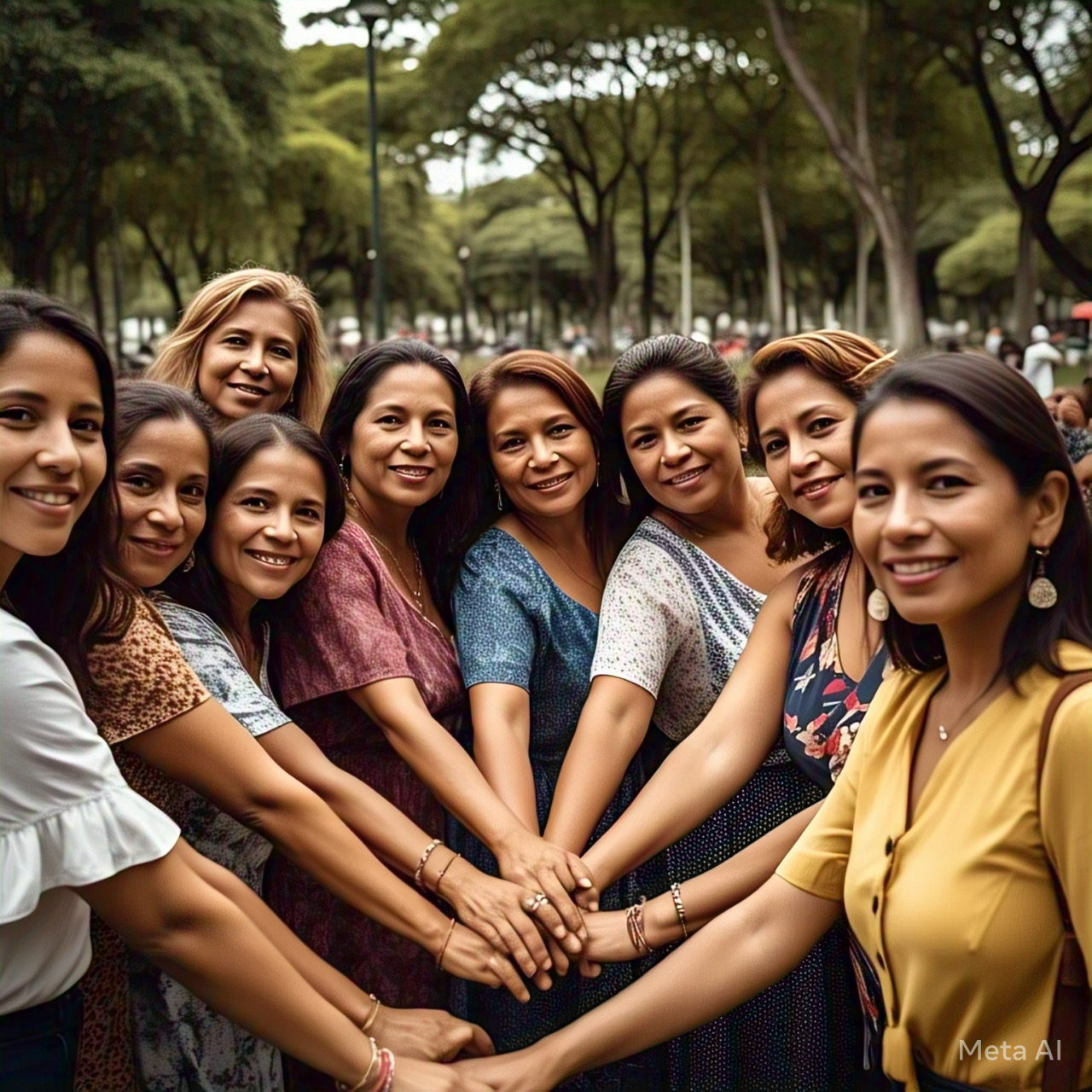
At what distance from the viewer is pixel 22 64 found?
16.5 m

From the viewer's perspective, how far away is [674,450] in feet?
11.2

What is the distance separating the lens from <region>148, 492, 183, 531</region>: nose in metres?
2.79

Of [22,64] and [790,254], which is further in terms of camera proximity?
[790,254]

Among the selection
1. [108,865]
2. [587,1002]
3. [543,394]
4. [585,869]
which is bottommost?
[587,1002]

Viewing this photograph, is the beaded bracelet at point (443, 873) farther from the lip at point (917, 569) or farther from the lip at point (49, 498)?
the lip at point (917, 569)

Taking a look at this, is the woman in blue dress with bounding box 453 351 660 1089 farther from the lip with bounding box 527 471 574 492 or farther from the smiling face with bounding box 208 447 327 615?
the smiling face with bounding box 208 447 327 615

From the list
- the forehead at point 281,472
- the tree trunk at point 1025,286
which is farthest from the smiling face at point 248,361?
the tree trunk at point 1025,286

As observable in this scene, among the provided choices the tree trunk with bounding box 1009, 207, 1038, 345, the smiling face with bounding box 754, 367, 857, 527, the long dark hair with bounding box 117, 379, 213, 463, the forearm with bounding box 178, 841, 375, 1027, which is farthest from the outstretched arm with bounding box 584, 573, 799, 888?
the tree trunk with bounding box 1009, 207, 1038, 345

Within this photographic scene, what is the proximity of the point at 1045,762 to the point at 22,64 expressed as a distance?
18.0m

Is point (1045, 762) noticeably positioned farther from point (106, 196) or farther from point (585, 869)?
point (106, 196)

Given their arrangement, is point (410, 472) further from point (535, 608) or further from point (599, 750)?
point (599, 750)

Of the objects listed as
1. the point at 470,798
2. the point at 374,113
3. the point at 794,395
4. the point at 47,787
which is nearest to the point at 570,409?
the point at 794,395

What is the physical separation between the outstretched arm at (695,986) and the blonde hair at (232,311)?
2.39 metres

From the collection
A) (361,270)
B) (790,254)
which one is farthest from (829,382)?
(790,254)
